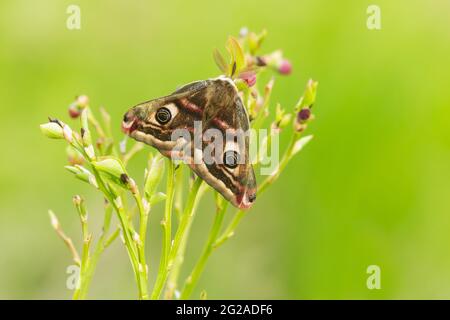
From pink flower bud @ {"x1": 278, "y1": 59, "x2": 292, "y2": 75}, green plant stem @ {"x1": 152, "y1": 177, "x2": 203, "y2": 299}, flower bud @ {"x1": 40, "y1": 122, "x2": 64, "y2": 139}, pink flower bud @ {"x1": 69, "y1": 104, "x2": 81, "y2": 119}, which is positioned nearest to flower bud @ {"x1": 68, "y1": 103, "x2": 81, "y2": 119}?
pink flower bud @ {"x1": 69, "y1": 104, "x2": 81, "y2": 119}

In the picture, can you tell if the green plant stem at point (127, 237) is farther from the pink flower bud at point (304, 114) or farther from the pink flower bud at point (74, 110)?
the pink flower bud at point (304, 114)

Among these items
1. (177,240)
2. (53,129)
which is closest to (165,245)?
(177,240)

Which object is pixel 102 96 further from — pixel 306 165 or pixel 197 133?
pixel 197 133

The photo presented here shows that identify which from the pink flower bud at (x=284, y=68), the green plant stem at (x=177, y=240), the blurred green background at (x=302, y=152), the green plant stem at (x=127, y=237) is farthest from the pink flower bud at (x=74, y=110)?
the blurred green background at (x=302, y=152)

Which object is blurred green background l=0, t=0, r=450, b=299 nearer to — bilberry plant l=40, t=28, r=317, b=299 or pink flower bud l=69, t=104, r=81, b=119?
pink flower bud l=69, t=104, r=81, b=119

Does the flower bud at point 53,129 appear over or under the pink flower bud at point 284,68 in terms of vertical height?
under

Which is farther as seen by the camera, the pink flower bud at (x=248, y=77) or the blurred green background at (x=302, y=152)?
the blurred green background at (x=302, y=152)
